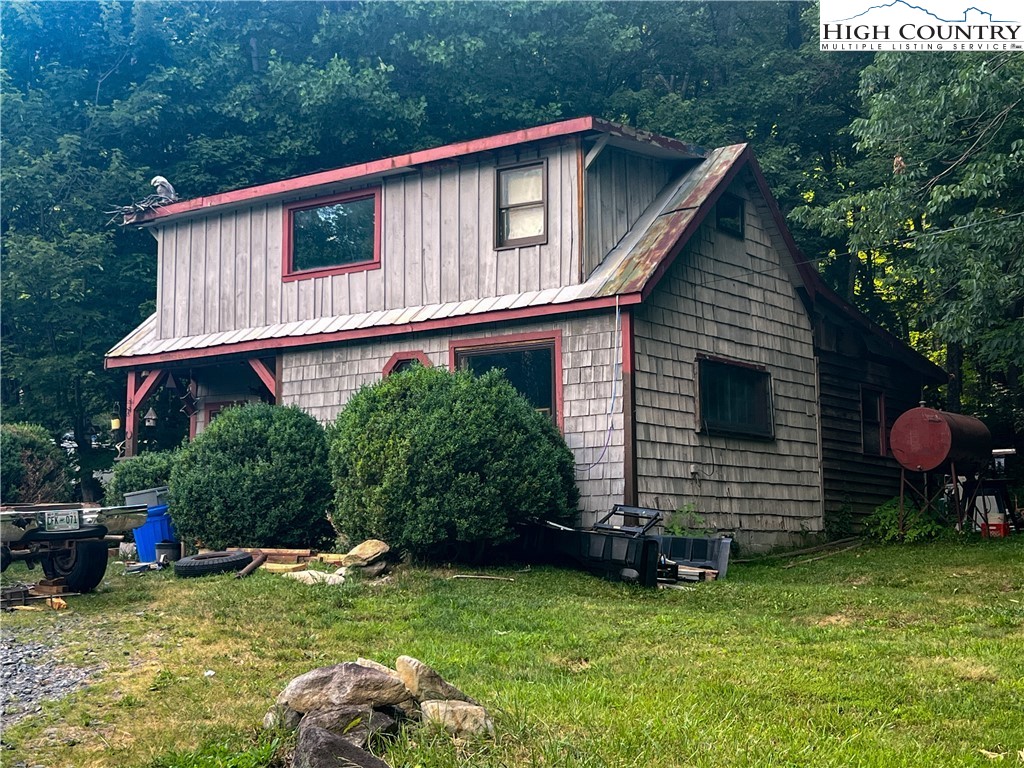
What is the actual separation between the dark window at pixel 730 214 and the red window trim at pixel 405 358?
4614mm

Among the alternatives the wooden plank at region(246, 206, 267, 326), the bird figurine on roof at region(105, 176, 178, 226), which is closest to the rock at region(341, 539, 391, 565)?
the wooden plank at region(246, 206, 267, 326)

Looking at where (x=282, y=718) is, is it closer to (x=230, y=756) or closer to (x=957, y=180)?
(x=230, y=756)

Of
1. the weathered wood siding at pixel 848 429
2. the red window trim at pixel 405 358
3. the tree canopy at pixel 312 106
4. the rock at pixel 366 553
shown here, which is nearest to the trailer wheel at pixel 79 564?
the rock at pixel 366 553

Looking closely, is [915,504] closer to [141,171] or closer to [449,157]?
[449,157]

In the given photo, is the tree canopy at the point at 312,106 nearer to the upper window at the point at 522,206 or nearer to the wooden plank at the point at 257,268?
the wooden plank at the point at 257,268

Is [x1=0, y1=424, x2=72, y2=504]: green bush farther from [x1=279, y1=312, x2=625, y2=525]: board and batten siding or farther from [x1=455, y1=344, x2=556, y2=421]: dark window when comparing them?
Result: [x1=455, y1=344, x2=556, y2=421]: dark window

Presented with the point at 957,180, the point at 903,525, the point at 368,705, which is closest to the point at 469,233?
the point at 903,525

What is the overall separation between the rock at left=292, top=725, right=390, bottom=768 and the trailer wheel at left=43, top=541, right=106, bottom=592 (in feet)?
23.4

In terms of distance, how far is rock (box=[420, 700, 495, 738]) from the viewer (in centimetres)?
608

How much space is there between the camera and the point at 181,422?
899 inches

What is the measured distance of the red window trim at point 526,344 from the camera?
15562mm

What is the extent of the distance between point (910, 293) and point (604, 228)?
1581cm

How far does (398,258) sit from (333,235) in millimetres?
1476

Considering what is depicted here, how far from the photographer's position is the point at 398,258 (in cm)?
1756
